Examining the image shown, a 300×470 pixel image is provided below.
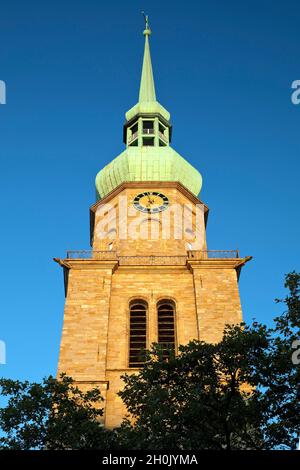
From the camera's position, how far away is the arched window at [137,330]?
1360 inches

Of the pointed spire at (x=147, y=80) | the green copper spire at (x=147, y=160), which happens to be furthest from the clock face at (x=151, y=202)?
the pointed spire at (x=147, y=80)

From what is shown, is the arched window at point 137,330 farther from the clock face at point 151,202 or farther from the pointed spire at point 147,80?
the pointed spire at point 147,80

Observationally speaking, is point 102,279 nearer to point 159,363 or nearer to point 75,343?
point 75,343

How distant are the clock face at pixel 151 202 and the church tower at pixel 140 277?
0.06m

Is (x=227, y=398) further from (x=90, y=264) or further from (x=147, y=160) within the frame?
(x=147, y=160)

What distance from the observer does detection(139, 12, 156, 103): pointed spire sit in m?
58.7

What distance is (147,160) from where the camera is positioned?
49.0 metres

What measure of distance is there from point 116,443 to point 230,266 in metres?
A: 19.1

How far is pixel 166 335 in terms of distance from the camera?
118 feet

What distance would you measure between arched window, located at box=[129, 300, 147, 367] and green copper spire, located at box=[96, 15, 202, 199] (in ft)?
39.2

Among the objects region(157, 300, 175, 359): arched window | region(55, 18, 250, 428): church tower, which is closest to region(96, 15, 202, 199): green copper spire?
region(55, 18, 250, 428): church tower

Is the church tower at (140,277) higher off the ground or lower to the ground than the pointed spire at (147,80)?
lower

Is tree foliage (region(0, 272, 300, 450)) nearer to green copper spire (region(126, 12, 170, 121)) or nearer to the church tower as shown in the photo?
the church tower

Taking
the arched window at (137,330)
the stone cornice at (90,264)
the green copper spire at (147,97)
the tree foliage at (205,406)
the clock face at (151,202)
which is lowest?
the tree foliage at (205,406)
